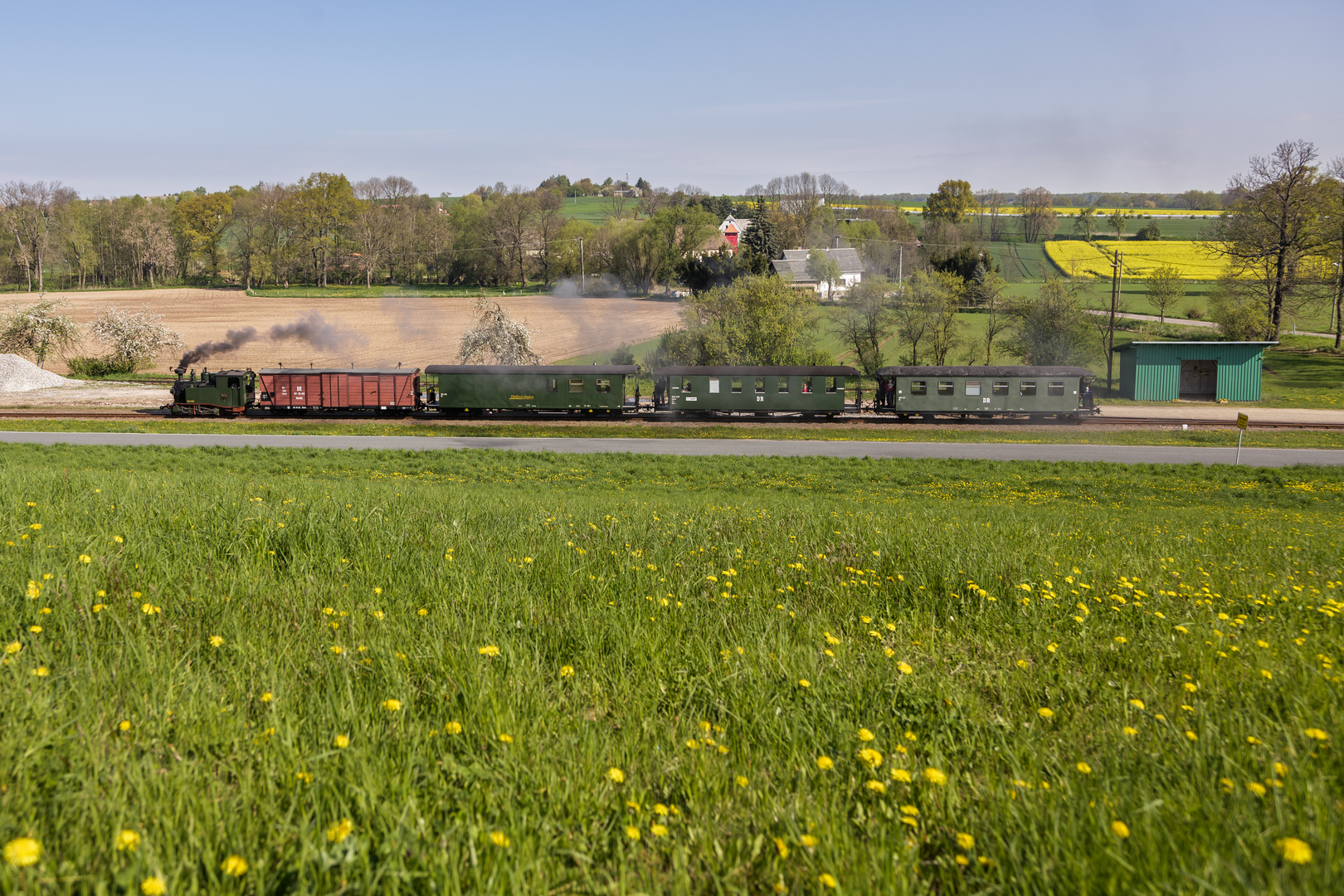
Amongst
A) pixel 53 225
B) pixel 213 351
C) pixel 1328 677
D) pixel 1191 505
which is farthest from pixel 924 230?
pixel 1328 677

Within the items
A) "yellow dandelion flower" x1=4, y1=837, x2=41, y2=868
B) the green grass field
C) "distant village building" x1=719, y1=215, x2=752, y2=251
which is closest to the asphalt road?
the green grass field

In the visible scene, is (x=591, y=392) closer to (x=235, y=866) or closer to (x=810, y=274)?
(x=235, y=866)

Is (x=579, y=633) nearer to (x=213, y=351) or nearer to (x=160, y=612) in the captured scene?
(x=160, y=612)

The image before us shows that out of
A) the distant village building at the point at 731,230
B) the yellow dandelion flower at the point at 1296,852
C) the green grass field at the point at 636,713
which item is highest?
the distant village building at the point at 731,230

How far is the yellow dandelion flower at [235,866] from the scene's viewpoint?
2.62m

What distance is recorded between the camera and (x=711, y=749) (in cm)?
395

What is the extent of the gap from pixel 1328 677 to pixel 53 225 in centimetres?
13776

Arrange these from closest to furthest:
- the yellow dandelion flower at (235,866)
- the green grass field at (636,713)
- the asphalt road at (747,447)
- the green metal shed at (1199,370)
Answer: the yellow dandelion flower at (235,866)
the green grass field at (636,713)
the asphalt road at (747,447)
the green metal shed at (1199,370)

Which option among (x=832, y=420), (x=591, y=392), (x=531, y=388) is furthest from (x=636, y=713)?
(x=832, y=420)

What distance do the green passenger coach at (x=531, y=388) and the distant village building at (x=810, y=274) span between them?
58.2 metres

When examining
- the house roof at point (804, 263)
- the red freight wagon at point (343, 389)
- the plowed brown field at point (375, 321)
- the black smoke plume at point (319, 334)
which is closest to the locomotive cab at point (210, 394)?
the red freight wagon at point (343, 389)

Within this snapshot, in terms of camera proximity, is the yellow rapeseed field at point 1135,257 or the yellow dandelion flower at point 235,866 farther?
the yellow rapeseed field at point 1135,257

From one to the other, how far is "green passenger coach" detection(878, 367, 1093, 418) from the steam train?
48 millimetres

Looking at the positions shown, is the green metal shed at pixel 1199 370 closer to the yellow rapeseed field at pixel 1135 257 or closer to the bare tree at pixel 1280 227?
the bare tree at pixel 1280 227
